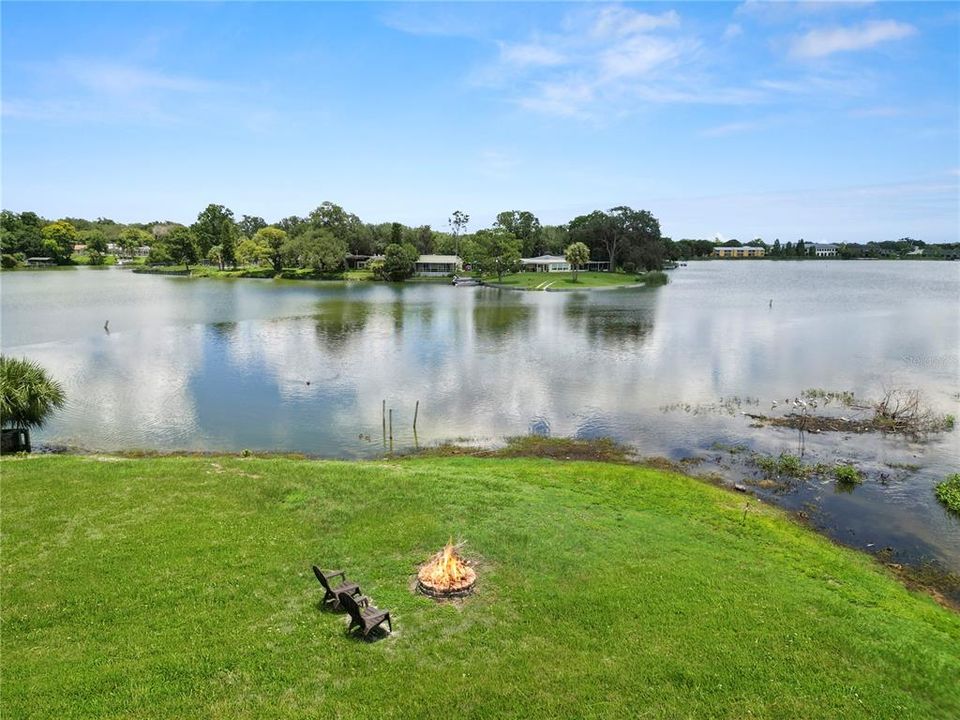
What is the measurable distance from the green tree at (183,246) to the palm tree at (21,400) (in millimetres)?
134569

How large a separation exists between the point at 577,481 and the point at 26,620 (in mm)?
15848

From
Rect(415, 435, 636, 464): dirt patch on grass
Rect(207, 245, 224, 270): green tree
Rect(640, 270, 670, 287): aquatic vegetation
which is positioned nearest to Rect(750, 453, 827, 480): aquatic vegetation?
Rect(415, 435, 636, 464): dirt patch on grass

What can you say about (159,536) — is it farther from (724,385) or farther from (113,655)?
(724,385)

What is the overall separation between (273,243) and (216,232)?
131ft

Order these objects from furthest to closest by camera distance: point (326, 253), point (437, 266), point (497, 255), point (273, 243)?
point (273, 243) < point (437, 266) < point (326, 253) < point (497, 255)

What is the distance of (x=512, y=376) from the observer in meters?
40.3

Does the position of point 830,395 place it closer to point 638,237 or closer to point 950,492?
point 950,492

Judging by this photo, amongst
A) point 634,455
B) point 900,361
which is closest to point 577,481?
point 634,455

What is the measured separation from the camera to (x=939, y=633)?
12367 millimetres

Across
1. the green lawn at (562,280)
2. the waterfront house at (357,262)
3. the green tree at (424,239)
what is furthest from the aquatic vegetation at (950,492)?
the green tree at (424,239)

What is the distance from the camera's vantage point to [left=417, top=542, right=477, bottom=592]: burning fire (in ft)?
40.9

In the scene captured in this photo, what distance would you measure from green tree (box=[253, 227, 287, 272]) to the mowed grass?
131619 millimetres

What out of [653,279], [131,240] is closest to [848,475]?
[653,279]

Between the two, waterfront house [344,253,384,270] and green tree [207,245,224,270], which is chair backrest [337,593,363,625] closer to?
waterfront house [344,253,384,270]
